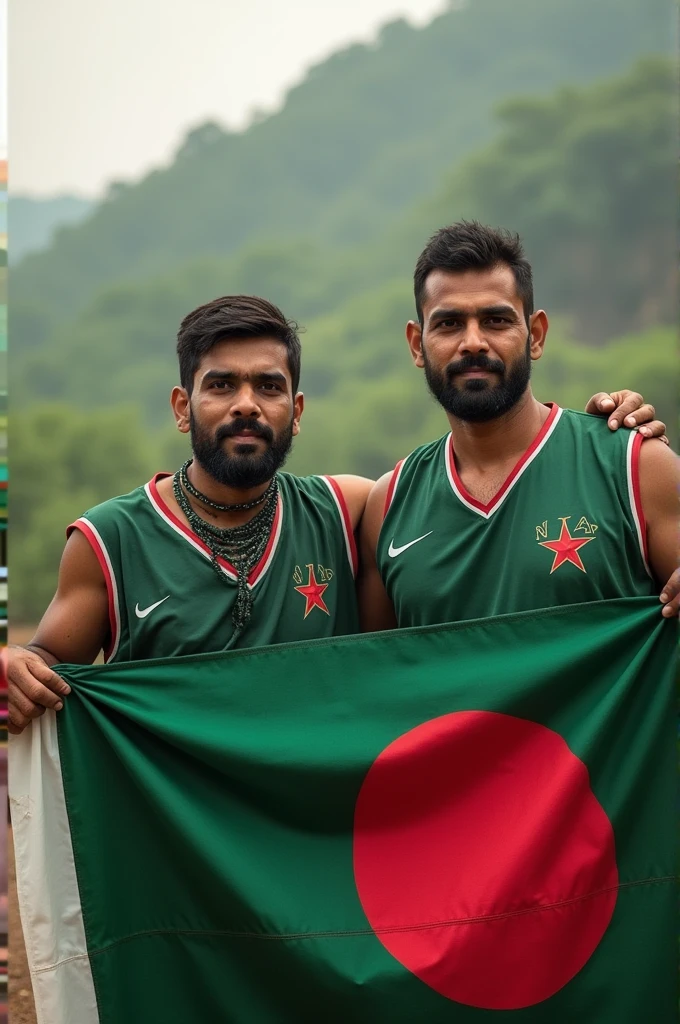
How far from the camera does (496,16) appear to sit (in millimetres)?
50344

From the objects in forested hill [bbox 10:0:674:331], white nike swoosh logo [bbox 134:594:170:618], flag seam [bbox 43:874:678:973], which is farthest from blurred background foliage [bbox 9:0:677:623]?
flag seam [bbox 43:874:678:973]

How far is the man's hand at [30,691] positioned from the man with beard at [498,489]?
1153 mm

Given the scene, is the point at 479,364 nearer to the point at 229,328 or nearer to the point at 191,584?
the point at 229,328

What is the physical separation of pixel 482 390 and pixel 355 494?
0.65 m

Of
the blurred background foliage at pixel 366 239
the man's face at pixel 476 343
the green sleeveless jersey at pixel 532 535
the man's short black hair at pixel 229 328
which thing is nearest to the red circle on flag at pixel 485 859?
the green sleeveless jersey at pixel 532 535

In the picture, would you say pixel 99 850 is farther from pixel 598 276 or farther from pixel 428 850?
pixel 598 276

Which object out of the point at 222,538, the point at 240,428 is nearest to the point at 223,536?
the point at 222,538

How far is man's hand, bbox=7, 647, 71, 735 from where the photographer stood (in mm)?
3613

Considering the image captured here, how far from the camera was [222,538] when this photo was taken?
4148mm

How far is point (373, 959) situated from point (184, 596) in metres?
1.30

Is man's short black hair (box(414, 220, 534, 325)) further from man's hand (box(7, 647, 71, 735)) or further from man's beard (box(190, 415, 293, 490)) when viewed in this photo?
man's hand (box(7, 647, 71, 735))

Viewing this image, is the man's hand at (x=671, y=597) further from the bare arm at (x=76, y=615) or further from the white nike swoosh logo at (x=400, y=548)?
the bare arm at (x=76, y=615)

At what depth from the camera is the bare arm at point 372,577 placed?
4.27 m

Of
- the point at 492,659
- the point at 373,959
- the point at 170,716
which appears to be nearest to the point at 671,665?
the point at 492,659
